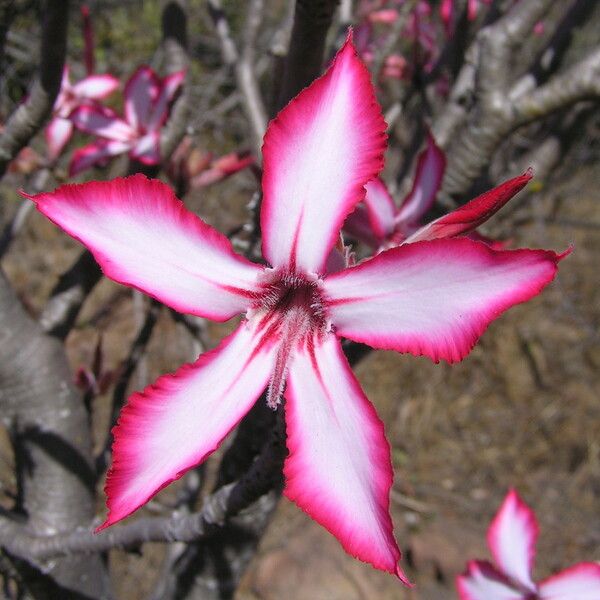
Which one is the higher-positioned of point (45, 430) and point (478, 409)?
point (45, 430)

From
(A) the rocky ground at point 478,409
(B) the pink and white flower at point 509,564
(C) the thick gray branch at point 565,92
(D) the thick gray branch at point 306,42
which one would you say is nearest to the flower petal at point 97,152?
(D) the thick gray branch at point 306,42

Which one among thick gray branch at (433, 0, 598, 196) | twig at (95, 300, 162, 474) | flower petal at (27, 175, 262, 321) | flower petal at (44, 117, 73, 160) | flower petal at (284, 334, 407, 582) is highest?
flower petal at (27, 175, 262, 321)

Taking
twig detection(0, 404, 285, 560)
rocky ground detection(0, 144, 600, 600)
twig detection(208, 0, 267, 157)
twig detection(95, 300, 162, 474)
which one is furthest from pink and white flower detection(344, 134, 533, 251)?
rocky ground detection(0, 144, 600, 600)

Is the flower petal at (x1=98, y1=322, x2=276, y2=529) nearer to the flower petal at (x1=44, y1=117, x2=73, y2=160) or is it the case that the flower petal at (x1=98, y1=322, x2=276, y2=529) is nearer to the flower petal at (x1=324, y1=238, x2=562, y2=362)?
the flower petal at (x1=324, y1=238, x2=562, y2=362)

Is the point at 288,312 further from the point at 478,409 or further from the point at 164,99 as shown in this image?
the point at 478,409

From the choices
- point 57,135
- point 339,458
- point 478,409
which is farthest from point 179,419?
point 478,409

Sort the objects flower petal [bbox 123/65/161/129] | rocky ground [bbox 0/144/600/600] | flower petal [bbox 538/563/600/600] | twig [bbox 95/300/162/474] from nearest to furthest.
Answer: flower petal [bbox 538/563/600/600] → flower petal [bbox 123/65/161/129] → twig [bbox 95/300/162/474] → rocky ground [bbox 0/144/600/600]
